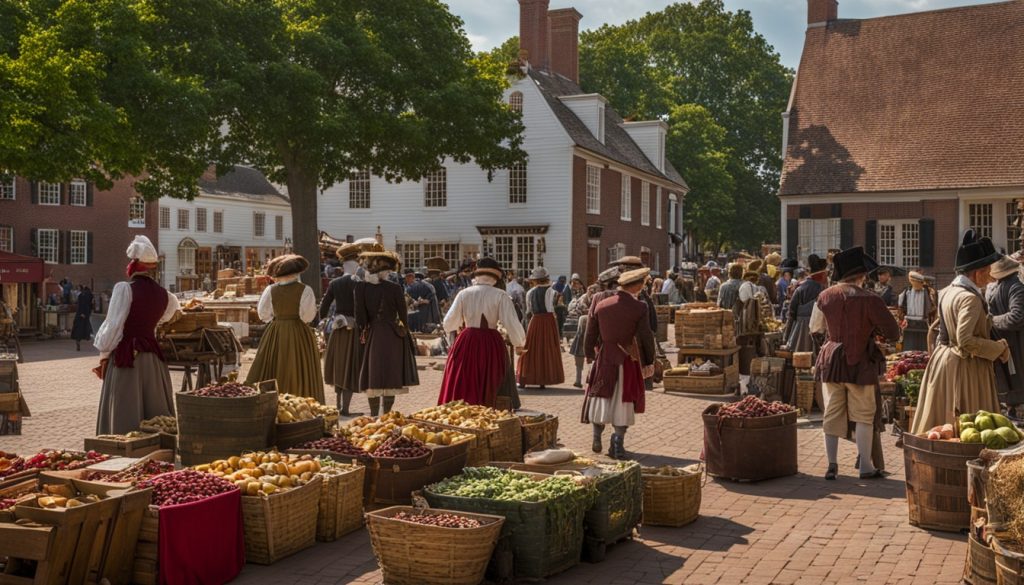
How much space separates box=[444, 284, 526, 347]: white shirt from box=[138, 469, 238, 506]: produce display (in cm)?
428

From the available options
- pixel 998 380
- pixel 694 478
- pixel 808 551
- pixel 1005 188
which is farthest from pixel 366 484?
pixel 1005 188

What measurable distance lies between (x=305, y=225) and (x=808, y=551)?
25585mm

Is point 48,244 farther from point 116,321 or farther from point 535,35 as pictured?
point 116,321

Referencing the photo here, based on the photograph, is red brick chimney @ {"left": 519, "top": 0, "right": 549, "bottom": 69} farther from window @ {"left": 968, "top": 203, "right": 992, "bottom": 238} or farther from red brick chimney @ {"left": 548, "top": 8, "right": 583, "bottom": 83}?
window @ {"left": 968, "top": 203, "right": 992, "bottom": 238}

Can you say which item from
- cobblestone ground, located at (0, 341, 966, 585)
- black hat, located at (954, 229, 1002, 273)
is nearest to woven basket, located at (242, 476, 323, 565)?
cobblestone ground, located at (0, 341, 966, 585)

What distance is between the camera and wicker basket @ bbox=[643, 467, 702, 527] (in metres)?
7.57

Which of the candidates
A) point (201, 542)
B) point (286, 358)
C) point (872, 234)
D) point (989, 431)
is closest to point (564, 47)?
point (872, 234)

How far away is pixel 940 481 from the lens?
729 centimetres

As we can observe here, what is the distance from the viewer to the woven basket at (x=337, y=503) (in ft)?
23.3

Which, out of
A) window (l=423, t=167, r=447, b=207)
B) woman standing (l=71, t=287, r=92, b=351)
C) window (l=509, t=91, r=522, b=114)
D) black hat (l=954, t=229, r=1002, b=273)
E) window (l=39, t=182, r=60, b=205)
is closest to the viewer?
black hat (l=954, t=229, r=1002, b=273)

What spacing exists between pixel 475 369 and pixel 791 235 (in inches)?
990

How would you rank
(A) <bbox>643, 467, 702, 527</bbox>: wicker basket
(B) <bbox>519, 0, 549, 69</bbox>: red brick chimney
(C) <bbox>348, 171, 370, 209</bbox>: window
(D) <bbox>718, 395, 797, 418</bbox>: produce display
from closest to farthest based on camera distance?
(A) <bbox>643, 467, 702, 527</bbox>: wicker basket < (D) <bbox>718, 395, 797, 418</bbox>: produce display < (C) <bbox>348, 171, 370, 209</bbox>: window < (B) <bbox>519, 0, 549, 69</bbox>: red brick chimney

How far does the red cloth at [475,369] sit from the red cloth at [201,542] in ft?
14.1

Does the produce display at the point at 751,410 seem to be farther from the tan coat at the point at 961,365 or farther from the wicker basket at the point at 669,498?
the wicker basket at the point at 669,498
